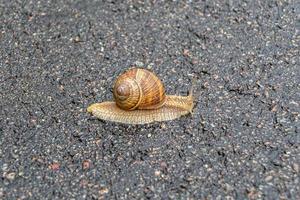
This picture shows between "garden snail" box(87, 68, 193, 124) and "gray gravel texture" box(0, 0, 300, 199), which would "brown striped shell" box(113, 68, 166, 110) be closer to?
"garden snail" box(87, 68, 193, 124)

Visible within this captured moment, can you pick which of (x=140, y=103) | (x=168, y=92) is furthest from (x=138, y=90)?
(x=168, y=92)

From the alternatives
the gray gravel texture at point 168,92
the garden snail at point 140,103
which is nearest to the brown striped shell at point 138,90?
the garden snail at point 140,103

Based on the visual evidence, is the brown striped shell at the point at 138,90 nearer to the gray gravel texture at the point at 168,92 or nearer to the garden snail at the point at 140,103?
the garden snail at the point at 140,103

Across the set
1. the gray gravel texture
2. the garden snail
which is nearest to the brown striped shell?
the garden snail

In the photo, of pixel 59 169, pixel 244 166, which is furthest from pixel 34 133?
pixel 244 166

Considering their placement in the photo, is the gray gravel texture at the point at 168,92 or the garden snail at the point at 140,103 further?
the garden snail at the point at 140,103
